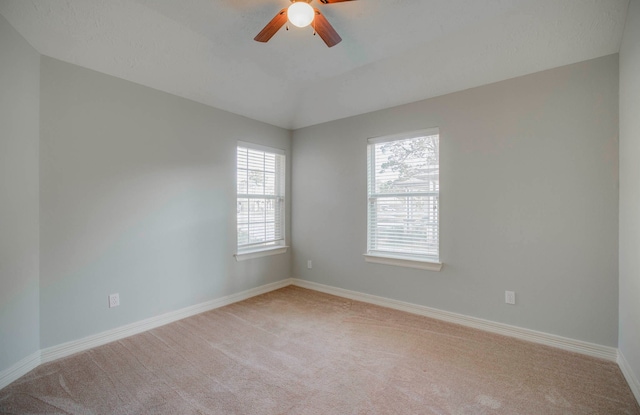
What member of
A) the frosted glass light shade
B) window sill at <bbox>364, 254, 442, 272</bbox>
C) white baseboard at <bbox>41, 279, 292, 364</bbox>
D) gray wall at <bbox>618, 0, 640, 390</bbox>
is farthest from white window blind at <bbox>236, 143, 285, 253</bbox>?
gray wall at <bbox>618, 0, 640, 390</bbox>

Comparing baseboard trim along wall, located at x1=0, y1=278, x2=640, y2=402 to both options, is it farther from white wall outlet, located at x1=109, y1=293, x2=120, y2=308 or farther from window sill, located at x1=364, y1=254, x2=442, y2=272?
window sill, located at x1=364, y1=254, x2=442, y2=272

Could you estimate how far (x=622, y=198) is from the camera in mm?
2160

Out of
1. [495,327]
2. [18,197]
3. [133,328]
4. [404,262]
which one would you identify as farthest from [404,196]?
[18,197]

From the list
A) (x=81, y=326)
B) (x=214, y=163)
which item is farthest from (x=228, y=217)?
(x=81, y=326)

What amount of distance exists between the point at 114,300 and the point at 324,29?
294 cm

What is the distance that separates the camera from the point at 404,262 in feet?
11.0

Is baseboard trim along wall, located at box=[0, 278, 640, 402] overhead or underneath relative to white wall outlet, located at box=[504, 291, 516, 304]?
underneath

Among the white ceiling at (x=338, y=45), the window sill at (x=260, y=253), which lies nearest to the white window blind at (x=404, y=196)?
the white ceiling at (x=338, y=45)

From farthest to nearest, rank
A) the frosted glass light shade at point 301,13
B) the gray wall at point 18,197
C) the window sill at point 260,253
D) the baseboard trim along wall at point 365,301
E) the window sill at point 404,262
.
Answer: the window sill at point 260,253
the window sill at point 404,262
the baseboard trim along wall at point 365,301
the gray wall at point 18,197
the frosted glass light shade at point 301,13

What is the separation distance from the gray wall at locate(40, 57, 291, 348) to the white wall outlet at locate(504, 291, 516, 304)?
3.02 meters

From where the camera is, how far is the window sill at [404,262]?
313 cm

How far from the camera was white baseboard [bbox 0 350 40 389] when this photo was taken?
6.31 ft

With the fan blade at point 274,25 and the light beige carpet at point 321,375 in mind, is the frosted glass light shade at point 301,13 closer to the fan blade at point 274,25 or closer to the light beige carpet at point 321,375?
the fan blade at point 274,25

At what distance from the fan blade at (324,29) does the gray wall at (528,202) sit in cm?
154
